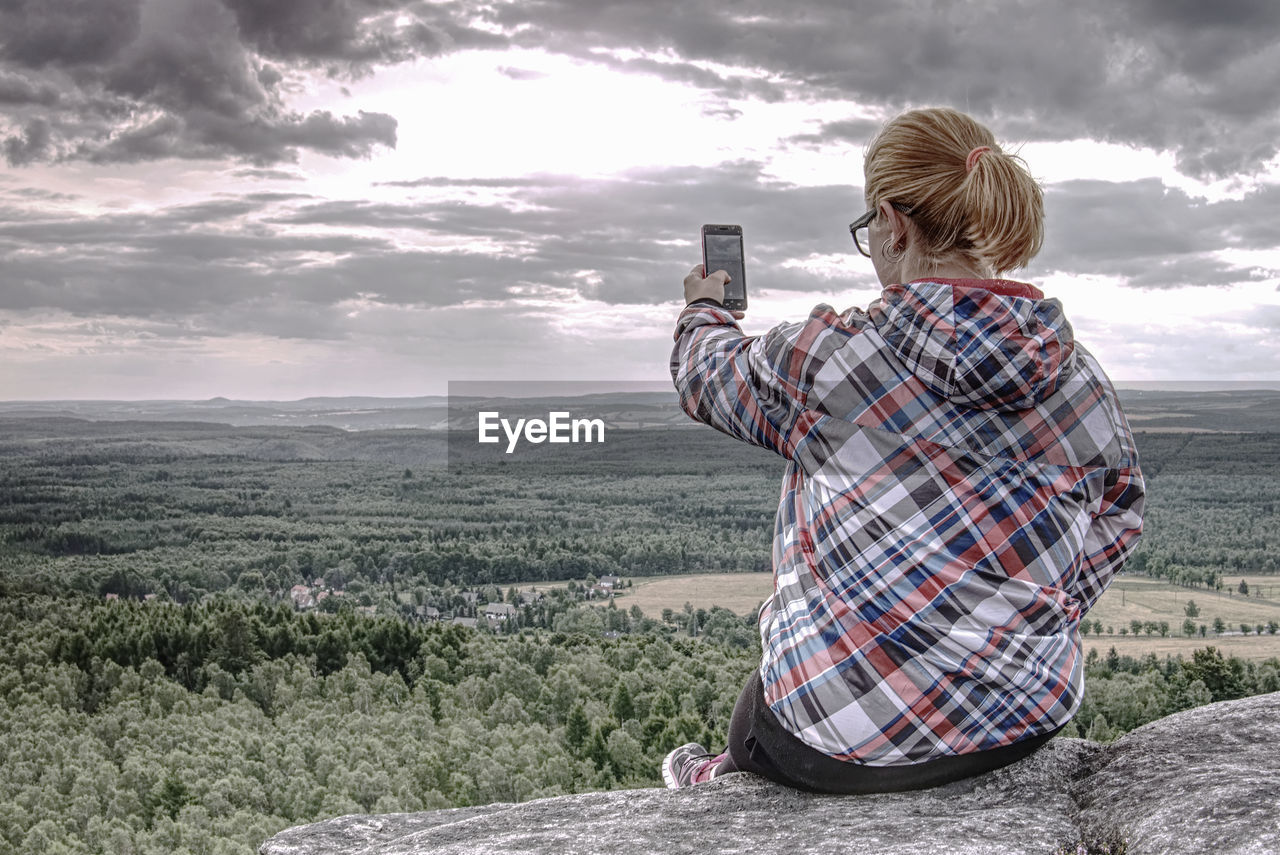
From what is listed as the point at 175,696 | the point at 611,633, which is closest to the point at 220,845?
the point at 175,696

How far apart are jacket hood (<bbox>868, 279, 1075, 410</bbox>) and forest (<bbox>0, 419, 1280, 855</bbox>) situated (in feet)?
31.1

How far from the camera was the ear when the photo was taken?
2.83 m

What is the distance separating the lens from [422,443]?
288ft

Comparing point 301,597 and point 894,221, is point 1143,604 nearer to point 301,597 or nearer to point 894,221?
point 301,597

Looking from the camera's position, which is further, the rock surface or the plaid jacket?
the rock surface

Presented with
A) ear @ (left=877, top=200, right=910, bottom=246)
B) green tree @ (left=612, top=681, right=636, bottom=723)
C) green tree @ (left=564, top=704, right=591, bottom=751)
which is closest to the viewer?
ear @ (left=877, top=200, right=910, bottom=246)

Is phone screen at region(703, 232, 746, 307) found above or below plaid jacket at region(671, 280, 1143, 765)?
above

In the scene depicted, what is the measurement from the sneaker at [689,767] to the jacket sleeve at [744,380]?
1.44m

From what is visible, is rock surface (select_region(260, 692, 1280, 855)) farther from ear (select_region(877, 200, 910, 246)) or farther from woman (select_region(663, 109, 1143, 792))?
ear (select_region(877, 200, 910, 246))

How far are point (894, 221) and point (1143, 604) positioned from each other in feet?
162

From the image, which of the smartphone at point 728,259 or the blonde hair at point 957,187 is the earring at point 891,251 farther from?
the smartphone at point 728,259

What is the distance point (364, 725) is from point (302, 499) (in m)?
46.9

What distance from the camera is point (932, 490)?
8.87 feet

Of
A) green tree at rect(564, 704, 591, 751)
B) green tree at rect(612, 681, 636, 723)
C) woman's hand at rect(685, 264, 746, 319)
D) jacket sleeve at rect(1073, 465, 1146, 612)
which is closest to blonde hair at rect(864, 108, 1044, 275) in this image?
woman's hand at rect(685, 264, 746, 319)
